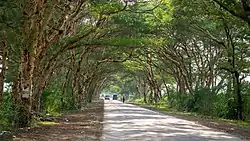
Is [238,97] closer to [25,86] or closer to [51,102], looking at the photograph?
[51,102]

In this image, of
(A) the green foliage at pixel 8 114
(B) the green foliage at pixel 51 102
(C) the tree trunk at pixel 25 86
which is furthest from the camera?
(B) the green foliage at pixel 51 102

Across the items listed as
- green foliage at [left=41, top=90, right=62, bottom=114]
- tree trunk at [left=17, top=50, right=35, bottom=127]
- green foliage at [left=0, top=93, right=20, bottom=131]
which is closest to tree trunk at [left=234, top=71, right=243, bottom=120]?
green foliage at [left=41, top=90, right=62, bottom=114]

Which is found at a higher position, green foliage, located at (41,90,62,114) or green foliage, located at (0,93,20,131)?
green foliage, located at (41,90,62,114)

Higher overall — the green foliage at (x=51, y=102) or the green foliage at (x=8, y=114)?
the green foliage at (x=51, y=102)

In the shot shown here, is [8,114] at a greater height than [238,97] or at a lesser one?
lesser

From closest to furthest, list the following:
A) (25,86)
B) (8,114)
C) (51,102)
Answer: (8,114) < (25,86) < (51,102)

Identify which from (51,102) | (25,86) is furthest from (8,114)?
(51,102)

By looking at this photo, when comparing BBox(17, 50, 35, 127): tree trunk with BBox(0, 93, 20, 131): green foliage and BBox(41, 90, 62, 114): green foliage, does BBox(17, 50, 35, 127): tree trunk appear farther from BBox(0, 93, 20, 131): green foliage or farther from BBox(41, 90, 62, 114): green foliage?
BBox(41, 90, 62, 114): green foliage

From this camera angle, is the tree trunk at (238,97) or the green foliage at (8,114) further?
the tree trunk at (238,97)

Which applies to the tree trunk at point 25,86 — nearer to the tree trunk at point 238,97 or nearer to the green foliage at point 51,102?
the green foliage at point 51,102

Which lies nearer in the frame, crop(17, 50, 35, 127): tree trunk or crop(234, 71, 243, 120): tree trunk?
crop(17, 50, 35, 127): tree trunk

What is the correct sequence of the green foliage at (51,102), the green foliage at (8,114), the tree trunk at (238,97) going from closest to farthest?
the green foliage at (8,114) → the green foliage at (51,102) → the tree trunk at (238,97)

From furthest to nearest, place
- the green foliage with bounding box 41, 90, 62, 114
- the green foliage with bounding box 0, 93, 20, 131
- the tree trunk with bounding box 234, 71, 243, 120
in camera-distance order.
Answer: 1. the tree trunk with bounding box 234, 71, 243, 120
2. the green foliage with bounding box 41, 90, 62, 114
3. the green foliage with bounding box 0, 93, 20, 131

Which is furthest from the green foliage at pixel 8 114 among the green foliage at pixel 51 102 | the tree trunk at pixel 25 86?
the green foliage at pixel 51 102
